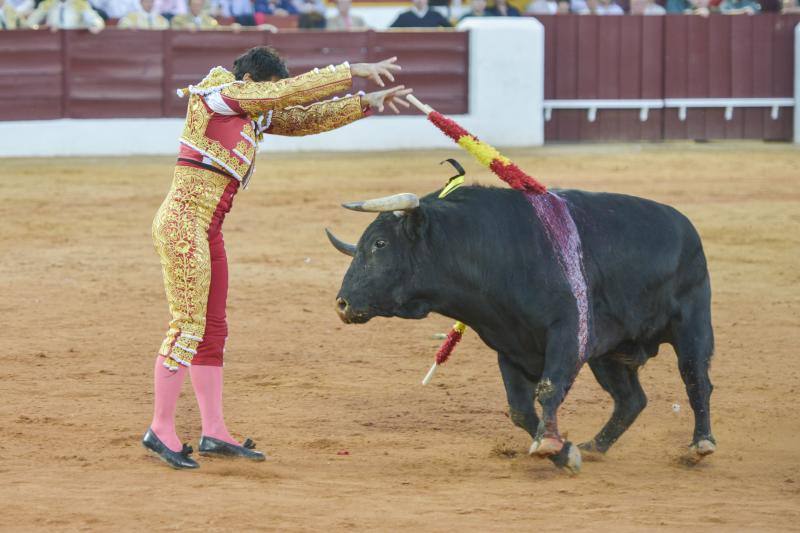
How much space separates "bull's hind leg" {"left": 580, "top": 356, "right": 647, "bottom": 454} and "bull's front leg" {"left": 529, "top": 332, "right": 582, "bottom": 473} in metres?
0.50

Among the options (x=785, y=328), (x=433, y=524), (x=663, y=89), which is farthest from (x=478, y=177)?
(x=433, y=524)

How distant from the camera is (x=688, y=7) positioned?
17641 mm

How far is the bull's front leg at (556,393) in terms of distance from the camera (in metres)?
4.79

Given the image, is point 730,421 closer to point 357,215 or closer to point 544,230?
point 544,230

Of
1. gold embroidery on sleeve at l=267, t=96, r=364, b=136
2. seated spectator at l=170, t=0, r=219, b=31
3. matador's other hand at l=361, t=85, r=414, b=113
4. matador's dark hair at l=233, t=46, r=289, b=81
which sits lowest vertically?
gold embroidery on sleeve at l=267, t=96, r=364, b=136

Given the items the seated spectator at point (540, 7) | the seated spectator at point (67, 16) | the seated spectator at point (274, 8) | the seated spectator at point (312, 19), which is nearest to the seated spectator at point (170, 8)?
the seated spectator at point (67, 16)

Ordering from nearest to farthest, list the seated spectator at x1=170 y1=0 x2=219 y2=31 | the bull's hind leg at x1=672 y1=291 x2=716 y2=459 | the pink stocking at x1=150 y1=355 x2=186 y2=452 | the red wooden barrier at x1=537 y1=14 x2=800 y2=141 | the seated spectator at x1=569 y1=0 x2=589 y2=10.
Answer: the pink stocking at x1=150 y1=355 x2=186 y2=452 → the bull's hind leg at x1=672 y1=291 x2=716 y2=459 → the seated spectator at x1=170 y1=0 x2=219 y2=31 → the red wooden barrier at x1=537 y1=14 x2=800 y2=141 → the seated spectator at x1=569 y1=0 x2=589 y2=10

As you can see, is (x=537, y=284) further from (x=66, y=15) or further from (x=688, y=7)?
(x=688, y=7)

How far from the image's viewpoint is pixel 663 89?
665 inches

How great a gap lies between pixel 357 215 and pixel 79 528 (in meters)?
7.47

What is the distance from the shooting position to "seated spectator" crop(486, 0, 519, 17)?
16.5m

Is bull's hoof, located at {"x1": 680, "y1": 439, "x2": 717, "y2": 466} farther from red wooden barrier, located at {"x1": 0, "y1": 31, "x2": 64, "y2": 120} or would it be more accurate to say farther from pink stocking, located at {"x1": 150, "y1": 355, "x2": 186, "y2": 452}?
red wooden barrier, located at {"x1": 0, "y1": 31, "x2": 64, "y2": 120}

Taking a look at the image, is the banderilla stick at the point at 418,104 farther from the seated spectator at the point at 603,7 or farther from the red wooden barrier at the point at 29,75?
the seated spectator at the point at 603,7

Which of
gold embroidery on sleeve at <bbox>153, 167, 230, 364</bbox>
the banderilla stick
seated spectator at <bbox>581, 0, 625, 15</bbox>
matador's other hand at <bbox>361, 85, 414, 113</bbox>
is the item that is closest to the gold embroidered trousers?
gold embroidery on sleeve at <bbox>153, 167, 230, 364</bbox>
